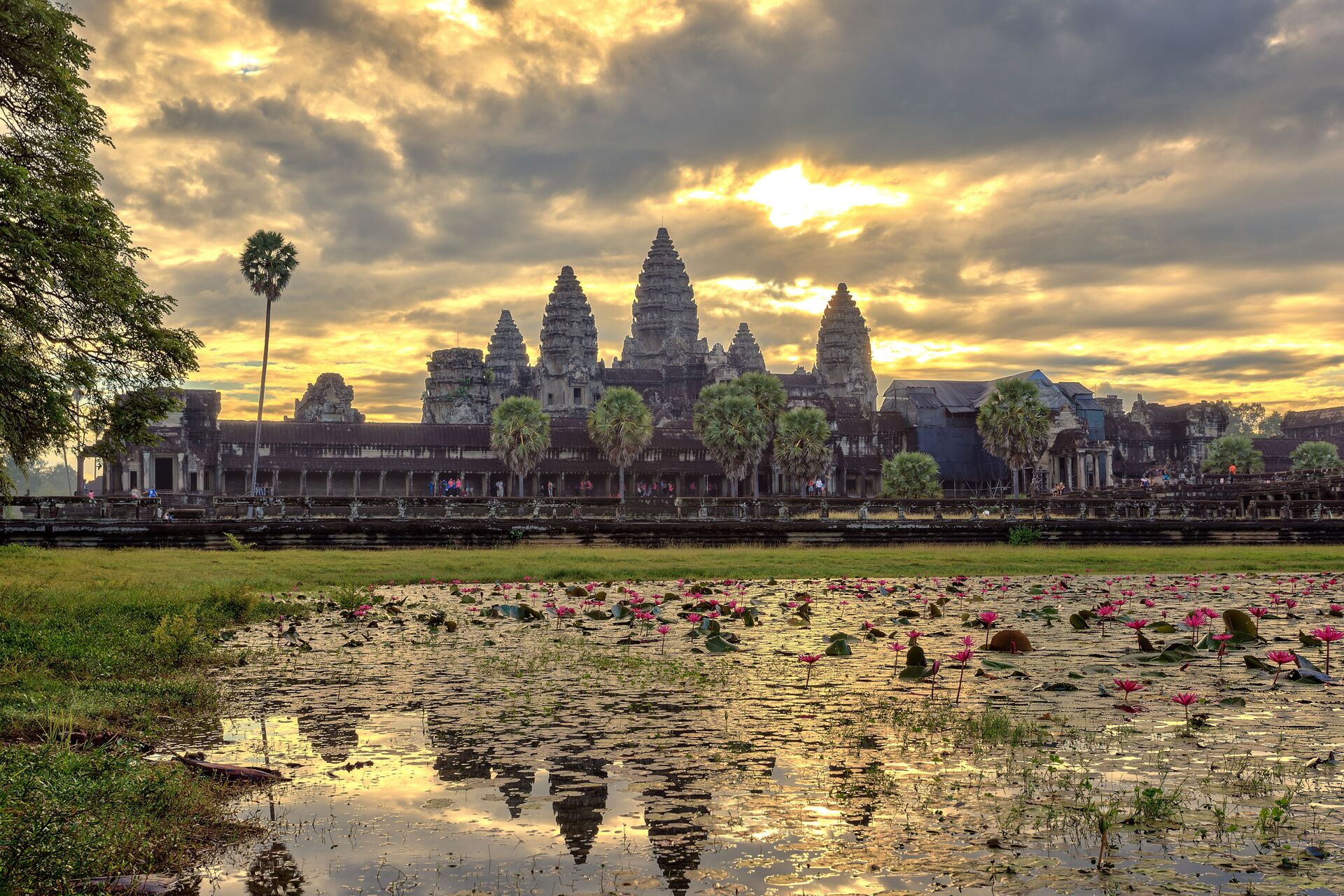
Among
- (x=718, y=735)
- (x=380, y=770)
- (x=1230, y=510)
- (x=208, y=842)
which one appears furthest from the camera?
(x=1230, y=510)

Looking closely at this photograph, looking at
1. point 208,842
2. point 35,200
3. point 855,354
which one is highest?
point 855,354

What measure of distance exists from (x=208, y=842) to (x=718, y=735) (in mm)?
3465

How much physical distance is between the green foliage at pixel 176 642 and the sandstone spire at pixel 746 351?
123 metres

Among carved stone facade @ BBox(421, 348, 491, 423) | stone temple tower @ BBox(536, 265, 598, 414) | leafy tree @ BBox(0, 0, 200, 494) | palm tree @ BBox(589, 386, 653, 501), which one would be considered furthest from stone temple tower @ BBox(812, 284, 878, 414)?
leafy tree @ BBox(0, 0, 200, 494)

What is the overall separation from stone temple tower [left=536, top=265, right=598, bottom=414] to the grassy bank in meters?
82.8

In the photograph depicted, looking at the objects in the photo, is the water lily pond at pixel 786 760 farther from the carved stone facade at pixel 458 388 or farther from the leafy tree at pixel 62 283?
the carved stone facade at pixel 458 388

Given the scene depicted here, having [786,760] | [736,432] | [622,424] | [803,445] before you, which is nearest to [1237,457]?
[803,445]

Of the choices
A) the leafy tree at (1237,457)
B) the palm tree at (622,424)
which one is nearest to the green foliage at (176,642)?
the palm tree at (622,424)

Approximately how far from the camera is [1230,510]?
169ft

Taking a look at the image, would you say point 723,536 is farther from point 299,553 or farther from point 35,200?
point 35,200

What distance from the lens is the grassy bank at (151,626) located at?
206 inches

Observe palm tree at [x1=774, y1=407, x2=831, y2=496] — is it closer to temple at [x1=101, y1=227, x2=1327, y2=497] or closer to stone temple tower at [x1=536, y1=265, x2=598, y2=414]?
temple at [x1=101, y1=227, x2=1327, y2=497]

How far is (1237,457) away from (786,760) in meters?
97.1

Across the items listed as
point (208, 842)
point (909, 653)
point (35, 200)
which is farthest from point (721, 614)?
point (35, 200)
